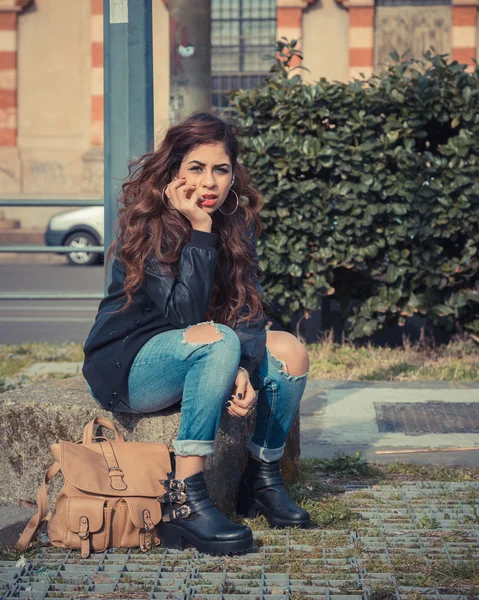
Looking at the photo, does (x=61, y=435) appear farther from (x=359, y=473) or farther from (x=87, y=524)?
(x=359, y=473)

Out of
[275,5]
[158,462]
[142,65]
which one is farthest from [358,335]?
[275,5]

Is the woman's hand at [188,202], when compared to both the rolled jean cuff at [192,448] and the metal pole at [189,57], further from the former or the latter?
the metal pole at [189,57]

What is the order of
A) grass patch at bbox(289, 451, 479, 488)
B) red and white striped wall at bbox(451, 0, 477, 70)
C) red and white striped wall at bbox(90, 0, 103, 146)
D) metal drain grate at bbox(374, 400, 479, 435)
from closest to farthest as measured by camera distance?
grass patch at bbox(289, 451, 479, 488)
metal drain grate at bbox(374, 400, 479, 435)
red and white striped wall at bbox(451, 0, 477, 70)
red and white striped wall at bbox(90, 0, 103, 146)

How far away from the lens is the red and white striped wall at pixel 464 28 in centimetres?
2184

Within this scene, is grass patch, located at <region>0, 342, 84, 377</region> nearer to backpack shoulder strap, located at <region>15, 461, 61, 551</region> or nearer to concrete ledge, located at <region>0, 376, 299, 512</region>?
concrete ledge, located at <region>0, 376, 299, 512</region>

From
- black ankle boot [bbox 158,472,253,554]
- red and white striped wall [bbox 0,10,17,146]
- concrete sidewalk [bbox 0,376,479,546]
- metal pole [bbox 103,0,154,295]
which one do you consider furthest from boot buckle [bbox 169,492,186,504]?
red and white striped wall [bbox 0,10,17,146]

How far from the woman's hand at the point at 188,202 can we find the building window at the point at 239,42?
776 inches

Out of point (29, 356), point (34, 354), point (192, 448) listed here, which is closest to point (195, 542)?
point (192, 448)

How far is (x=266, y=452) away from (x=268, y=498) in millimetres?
174

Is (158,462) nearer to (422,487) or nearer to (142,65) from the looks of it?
(422,487)

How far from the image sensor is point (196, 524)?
321 cm

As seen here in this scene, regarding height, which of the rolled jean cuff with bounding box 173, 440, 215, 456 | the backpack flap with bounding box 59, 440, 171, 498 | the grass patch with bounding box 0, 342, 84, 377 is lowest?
the grass patch with bounding box 0, 342, 84, 377

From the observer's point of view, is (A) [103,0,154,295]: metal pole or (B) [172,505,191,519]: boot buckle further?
(A) [103,0,154,295]: metal pole

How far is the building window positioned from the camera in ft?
74.9
